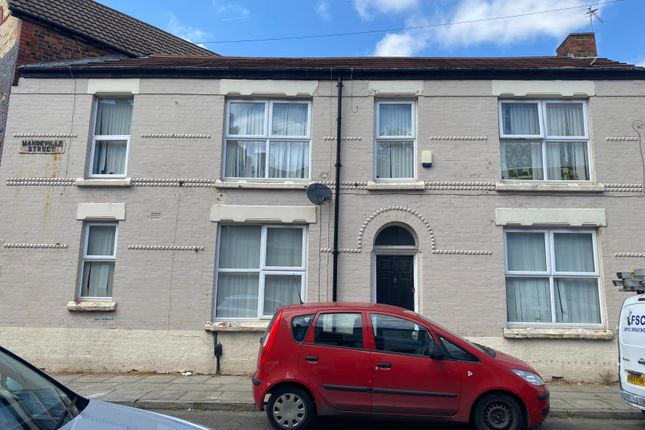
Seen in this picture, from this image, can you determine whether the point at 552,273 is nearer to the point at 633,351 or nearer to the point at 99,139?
the point at 633,351

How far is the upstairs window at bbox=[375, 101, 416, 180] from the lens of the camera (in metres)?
9.26

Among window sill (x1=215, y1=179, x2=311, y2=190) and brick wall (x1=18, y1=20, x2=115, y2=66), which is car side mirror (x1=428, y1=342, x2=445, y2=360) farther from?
brick wall (x1=18, y1=20, x2=115, y2=66)

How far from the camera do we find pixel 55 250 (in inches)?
349

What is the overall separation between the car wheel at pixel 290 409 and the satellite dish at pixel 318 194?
3.99 m

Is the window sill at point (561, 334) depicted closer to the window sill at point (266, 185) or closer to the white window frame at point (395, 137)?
the white window frame at point (395, 137)

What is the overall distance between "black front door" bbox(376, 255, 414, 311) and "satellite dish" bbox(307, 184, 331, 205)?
1577mm

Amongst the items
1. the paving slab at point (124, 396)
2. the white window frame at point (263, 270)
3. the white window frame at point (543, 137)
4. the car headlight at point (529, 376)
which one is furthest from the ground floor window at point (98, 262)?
the white window frame at point (543, 137)

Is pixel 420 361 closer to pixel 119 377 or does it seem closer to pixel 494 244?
A: pixel 494 244

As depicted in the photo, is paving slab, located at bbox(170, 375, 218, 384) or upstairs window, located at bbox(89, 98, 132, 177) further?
upstairs window, located at bbox(89, 98, 132, 177)

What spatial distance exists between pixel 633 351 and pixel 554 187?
12.4 ft

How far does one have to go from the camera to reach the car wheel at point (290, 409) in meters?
5.52

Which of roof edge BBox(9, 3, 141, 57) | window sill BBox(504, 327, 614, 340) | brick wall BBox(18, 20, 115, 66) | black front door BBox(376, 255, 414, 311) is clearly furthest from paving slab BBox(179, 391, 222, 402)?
roof edge BBox(9, 3, 141, 57)

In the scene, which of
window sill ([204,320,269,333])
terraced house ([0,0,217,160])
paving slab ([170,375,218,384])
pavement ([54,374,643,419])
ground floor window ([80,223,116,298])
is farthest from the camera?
terraced house ([0,0,217,160])

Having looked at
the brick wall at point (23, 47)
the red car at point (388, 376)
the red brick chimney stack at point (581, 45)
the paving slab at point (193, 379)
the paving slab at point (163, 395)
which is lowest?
the paving slab at point (163, 395)
